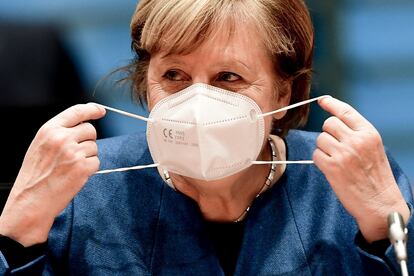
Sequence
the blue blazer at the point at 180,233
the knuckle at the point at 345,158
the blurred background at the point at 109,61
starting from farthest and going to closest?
the blurred background at the point at 109,61
the blue blazer at the point at 180,233
the knuckle at the point at 345,158

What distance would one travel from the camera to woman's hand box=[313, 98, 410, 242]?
1.45 metres

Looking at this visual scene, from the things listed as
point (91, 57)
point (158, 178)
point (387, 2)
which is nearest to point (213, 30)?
point (158, 178)

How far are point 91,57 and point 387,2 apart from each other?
92 cm

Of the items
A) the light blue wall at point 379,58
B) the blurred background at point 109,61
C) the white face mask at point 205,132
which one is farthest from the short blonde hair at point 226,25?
the light blue wall at point 379,58

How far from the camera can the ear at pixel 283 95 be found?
5.41 feet

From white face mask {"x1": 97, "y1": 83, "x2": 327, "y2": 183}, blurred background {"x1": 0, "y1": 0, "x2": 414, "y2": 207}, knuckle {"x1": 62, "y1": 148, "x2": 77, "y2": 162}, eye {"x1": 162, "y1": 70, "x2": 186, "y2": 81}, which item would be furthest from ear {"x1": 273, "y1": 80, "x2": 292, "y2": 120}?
knuckle {"x1": 62, "y1": 148, "x2": 77, "y2": 162}

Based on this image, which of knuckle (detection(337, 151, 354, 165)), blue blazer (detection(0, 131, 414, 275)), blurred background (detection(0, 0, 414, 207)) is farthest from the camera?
blurred background (detection(0, 0, 414, 207))

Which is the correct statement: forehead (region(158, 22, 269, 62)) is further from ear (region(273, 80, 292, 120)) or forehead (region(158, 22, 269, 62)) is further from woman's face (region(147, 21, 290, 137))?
ear (region(273, 80, 292, 120))

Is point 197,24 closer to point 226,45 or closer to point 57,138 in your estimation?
point 226,45

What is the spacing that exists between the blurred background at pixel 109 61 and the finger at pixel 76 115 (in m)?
0.48

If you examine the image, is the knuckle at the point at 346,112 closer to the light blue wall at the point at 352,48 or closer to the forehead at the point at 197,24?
the forehead at the point at 197,24

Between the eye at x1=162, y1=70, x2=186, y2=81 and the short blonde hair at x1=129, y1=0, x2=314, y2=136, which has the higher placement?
the short blonde hair at x1=129, y1=0, x2=314, y2=136

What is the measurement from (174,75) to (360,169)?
45cm

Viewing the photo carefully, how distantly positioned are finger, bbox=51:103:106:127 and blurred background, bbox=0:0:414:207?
0.48 meters
